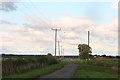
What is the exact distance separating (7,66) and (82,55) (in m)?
119

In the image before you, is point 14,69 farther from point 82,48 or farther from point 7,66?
point 82,48

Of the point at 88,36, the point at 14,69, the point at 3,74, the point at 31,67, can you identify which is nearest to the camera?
the point at 3,74

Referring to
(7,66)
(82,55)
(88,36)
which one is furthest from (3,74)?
(82,55)

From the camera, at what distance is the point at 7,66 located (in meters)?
29.9

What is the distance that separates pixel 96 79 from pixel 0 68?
1384 cm

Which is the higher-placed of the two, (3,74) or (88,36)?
(88,36)

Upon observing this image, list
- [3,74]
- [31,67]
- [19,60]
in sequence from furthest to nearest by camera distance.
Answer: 1. [31,67]
2. [19,60]
3. [3,74]

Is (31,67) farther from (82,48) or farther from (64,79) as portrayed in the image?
(82,48)

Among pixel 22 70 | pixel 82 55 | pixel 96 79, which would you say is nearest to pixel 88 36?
pixel 22 70

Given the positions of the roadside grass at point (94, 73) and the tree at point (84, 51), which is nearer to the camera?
the roadside grass at point (94, 73)

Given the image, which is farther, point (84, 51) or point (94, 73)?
point (84, 51)

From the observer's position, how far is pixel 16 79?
20906mm

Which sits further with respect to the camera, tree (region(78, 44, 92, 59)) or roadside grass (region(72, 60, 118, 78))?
tree (region(78, 44, 92, 59))

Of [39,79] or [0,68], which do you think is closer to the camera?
[39,79]
